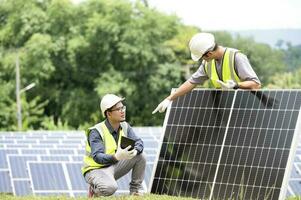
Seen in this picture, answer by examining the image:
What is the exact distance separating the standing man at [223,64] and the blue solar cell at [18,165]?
7.05m

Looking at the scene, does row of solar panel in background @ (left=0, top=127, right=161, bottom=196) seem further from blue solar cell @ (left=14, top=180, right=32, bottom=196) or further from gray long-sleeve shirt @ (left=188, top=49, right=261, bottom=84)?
gray long-sleeve shirt @ (left=188, top=49, right=261, bottom=84)

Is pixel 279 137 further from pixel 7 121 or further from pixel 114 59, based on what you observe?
pixel 114 59

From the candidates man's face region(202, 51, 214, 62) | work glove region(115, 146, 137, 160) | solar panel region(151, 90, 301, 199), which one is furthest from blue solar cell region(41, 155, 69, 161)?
work glove region(115, 146, 137, 160)

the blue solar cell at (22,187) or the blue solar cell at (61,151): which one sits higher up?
the blue solar cell at (61,151)

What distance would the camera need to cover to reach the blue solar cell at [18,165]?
1912 centimetres

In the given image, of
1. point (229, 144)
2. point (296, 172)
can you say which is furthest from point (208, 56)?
point (296, 172)

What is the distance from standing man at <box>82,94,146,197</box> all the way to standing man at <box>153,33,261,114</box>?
3.58 ft

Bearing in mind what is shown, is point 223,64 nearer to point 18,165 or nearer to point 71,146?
point 18,165

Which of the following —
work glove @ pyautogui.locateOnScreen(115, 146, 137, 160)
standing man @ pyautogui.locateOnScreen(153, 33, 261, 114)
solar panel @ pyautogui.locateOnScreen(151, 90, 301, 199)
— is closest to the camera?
solar panel @ pyautogui.locateOnScreen(151, 90, 301, 199)

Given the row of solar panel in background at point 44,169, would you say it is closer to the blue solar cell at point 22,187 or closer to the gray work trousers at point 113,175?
the blue solar cell at point 22,187

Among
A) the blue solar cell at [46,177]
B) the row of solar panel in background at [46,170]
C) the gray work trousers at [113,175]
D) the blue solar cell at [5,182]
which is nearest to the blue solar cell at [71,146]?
the row of solar panel in background at [46,170]

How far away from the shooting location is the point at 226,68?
12.6 metres

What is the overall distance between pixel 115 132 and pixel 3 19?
6623 centimetres

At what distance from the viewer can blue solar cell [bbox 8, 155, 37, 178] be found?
19125 mm
